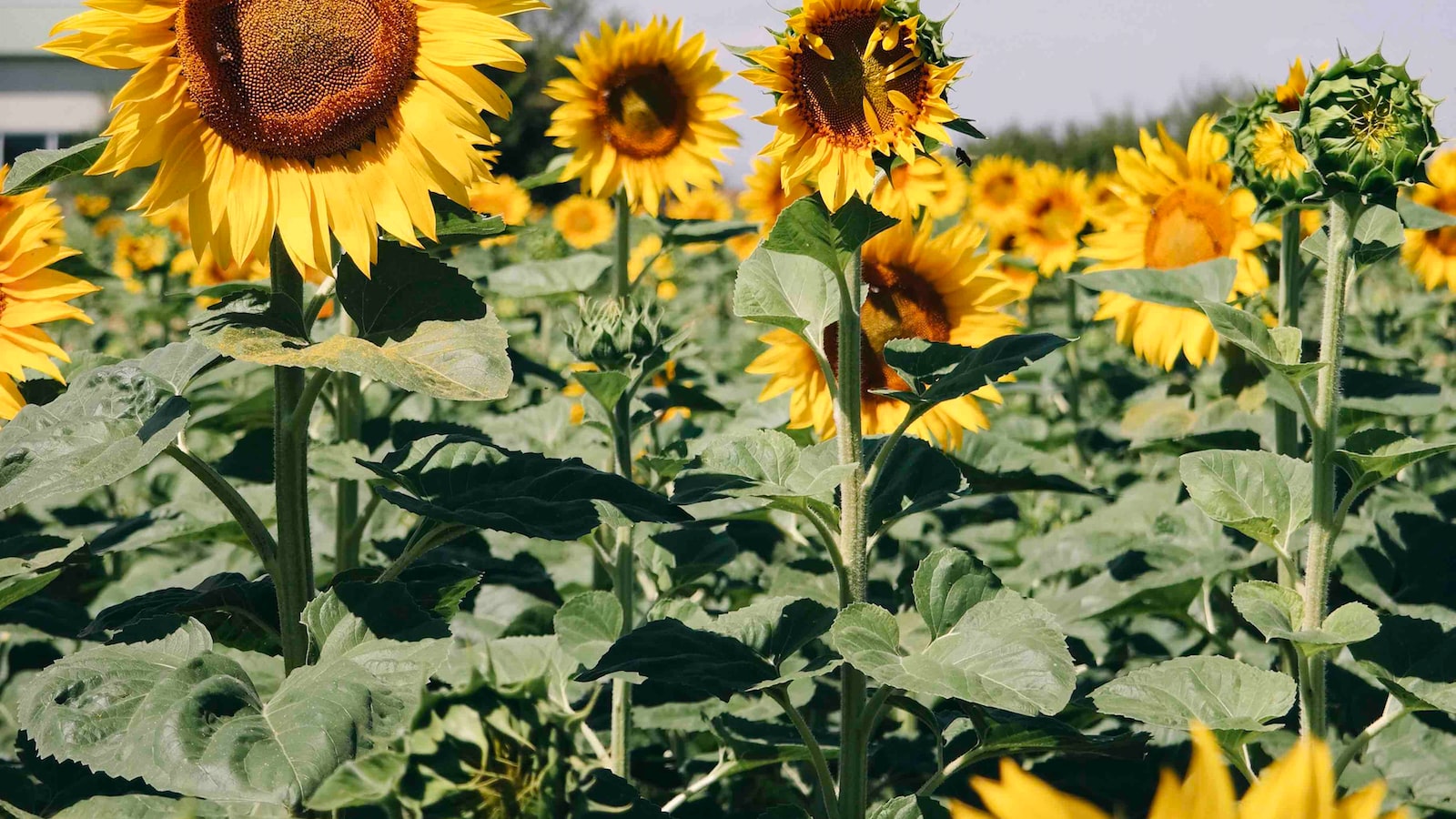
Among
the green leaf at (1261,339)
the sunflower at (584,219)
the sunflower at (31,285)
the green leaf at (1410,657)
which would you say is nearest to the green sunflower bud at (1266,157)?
the green leaf at (1261,339)

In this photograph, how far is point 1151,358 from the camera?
9.18 ft

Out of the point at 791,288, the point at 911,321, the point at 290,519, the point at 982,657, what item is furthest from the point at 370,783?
the point at 911,321

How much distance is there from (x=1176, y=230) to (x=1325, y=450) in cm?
133

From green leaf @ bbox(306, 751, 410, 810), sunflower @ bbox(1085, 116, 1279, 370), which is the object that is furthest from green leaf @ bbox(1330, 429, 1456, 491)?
green leaf @ bbox(306, 751, 410, 810)

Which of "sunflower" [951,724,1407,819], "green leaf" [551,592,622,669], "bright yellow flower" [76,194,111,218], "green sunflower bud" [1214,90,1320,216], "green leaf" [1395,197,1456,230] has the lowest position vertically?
"green leaf" [551,592,622,669]

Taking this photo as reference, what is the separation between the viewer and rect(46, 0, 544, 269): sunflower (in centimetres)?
131

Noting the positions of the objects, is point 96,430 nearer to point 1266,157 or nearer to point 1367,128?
point 1367,128

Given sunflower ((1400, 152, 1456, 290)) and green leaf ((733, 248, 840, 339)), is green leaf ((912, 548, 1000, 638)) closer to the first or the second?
green leaf ((733, 248, 840, 339))

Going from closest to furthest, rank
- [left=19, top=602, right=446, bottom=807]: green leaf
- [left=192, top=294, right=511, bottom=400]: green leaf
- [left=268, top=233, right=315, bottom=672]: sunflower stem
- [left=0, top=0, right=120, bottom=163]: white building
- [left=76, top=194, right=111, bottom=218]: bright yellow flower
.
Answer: [left=19, top=602, right=446, bottom=807]: green leaf, [left=192, top=294, right=511, bottom=400]: green leaf, [left=268, top=233, right=315, bottom=672]: sunflower stem, [left=76, top=194, right=111, bottom=218]: bright yellow flower, [left=0, top=0, right=120, bottom=163]: white building

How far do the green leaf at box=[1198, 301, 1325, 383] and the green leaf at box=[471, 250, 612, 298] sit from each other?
1.69m

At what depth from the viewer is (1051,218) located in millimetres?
4465

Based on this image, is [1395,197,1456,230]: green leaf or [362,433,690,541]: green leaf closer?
[362,433,690,541]: green leaf

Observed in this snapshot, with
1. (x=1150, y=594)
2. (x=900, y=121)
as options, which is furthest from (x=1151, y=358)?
(x=900, y=121)

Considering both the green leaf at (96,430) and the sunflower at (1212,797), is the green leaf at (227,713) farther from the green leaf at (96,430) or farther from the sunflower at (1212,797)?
the sunflower at (1212,797)
